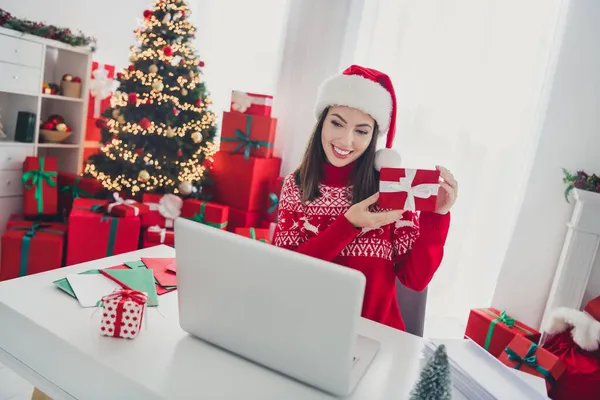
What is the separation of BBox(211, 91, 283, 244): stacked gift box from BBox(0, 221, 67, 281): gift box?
111cm

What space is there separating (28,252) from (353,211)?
2.28 metres

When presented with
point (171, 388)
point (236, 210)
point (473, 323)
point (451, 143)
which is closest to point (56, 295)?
point (171, 388)

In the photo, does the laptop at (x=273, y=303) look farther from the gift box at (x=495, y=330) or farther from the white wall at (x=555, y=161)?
the white wall at (x=555, y=161)

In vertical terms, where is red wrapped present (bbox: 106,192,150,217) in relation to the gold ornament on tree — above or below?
below

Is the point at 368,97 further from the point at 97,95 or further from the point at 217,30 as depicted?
the point at 97,95

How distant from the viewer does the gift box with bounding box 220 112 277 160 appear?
3.09 meters

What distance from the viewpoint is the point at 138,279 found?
4.24 ft

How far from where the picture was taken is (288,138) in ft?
11.1

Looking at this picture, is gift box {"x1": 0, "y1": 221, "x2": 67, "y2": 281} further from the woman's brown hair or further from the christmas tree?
the woman's brown hair

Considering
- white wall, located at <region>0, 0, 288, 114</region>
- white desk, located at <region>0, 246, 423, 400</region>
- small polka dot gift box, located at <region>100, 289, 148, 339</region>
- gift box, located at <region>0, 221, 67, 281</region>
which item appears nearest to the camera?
white desk, located at <region>0, 246, 423, 400</region>

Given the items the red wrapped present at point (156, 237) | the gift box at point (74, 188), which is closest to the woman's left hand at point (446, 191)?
the red wrapped present at point (156, 237)

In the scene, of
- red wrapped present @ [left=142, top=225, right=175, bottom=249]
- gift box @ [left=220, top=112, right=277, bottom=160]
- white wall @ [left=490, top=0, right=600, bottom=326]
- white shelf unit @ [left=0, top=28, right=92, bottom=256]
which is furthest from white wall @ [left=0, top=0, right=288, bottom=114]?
white wall @ [left=490, top=0, right=600, bottom=326]

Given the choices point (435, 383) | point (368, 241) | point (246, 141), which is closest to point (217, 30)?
point (246, 141)

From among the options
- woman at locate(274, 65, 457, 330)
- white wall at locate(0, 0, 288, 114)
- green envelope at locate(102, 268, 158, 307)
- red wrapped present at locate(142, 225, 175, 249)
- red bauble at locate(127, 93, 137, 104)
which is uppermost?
white wall at locate(0, 0, 288, 114)
